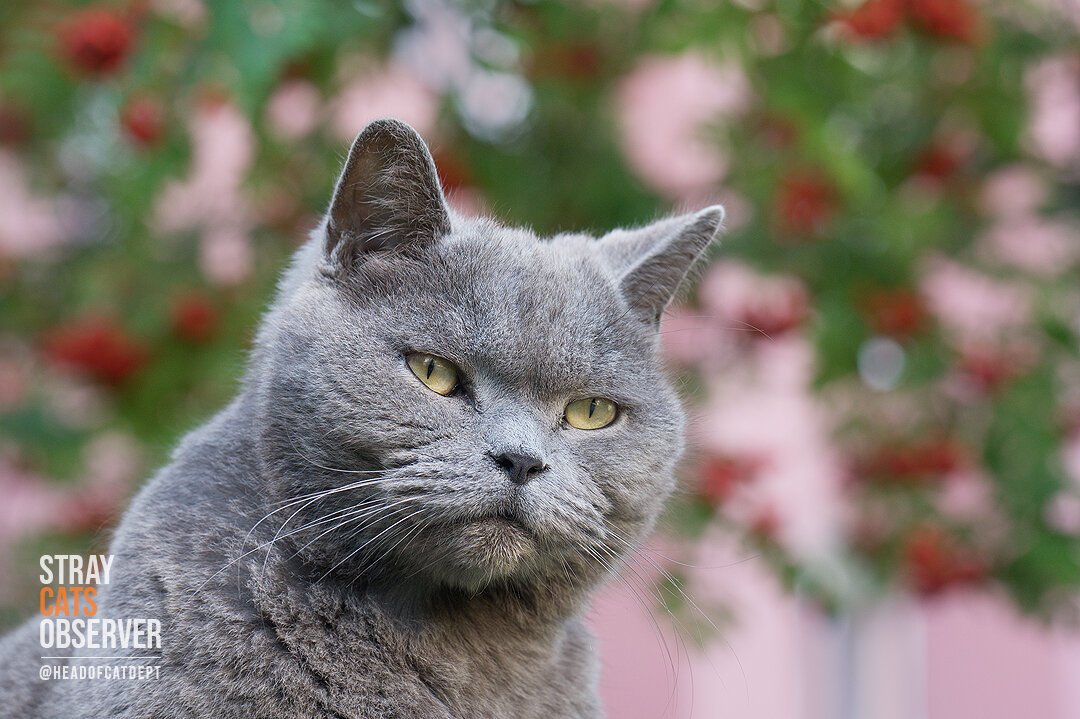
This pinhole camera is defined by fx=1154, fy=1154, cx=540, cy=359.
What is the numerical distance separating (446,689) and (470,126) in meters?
1.76

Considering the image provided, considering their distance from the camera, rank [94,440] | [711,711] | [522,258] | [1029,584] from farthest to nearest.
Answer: [711,711]
[1029,584]
[94,440]
[522,258]

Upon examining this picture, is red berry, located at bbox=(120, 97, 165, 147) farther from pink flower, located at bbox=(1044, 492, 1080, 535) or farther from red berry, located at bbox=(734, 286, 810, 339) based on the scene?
pink flower, located at bbox=(1044, 492, 1080, 535)

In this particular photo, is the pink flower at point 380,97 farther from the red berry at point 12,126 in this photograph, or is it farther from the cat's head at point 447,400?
the cat's head at point 447,400

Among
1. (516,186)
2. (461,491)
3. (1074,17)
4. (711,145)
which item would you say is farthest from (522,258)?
(1074,17)

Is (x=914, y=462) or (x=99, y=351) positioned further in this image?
(x=914, y=462)

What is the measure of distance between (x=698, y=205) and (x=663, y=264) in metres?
0.94

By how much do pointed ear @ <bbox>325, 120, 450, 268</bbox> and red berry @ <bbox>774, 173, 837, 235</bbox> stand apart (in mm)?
1440

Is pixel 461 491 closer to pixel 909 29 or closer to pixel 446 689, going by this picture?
pixel 446 689

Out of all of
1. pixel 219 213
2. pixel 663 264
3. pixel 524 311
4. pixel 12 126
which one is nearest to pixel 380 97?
pixel 219 213

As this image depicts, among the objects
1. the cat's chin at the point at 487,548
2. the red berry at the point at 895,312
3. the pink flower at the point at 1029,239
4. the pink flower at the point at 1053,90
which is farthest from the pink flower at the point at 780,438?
the pink flower at the point at 1053,90

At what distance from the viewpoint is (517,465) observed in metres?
1.33

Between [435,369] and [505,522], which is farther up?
[435,369]

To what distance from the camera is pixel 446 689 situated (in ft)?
4.70

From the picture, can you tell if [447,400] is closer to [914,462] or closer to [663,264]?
[663,264]
